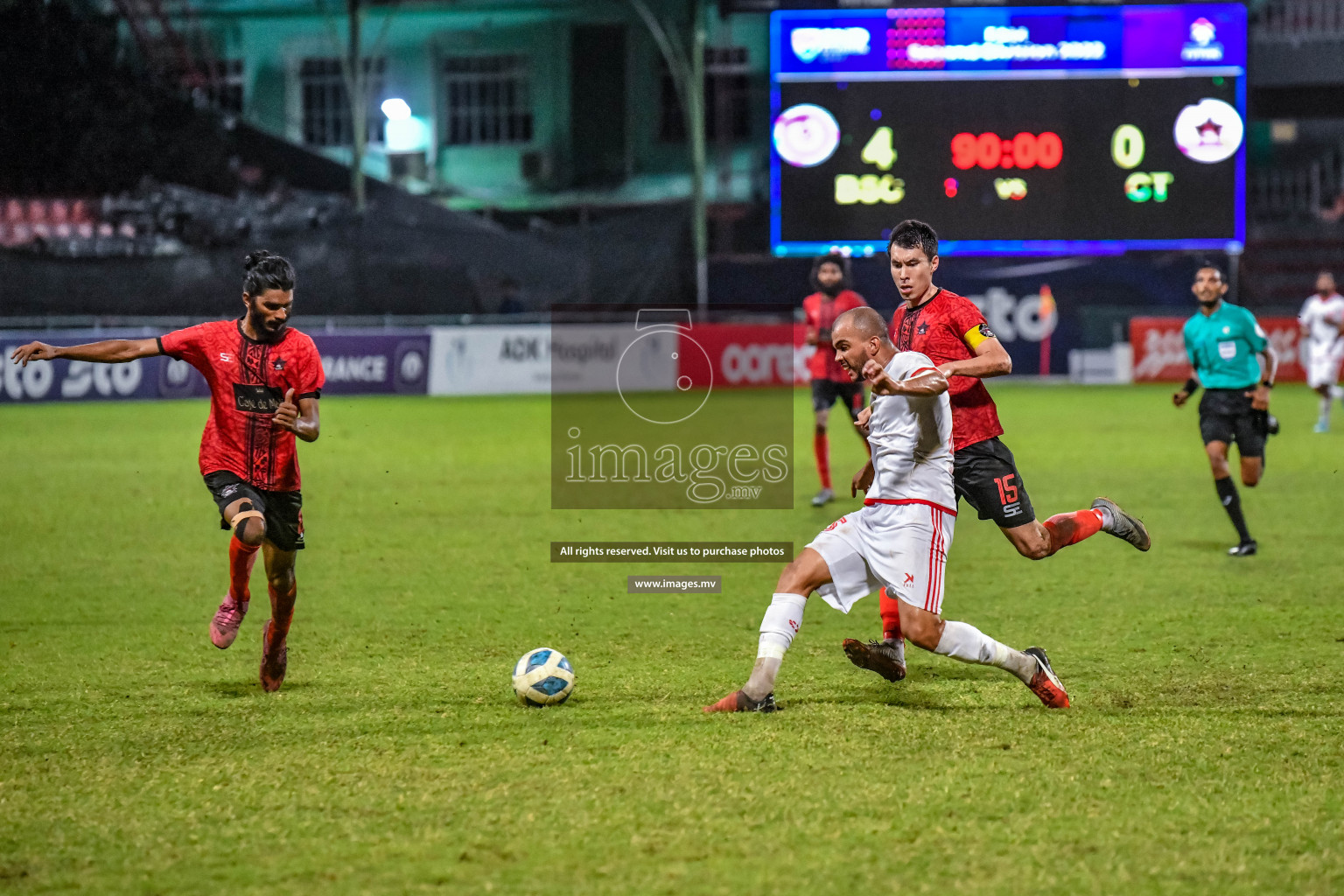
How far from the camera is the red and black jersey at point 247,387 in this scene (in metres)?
6.34

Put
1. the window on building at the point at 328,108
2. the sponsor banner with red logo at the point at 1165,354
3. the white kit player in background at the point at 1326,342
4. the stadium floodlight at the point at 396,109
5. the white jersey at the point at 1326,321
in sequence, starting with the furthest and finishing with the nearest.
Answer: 1. the stadium floodlight at the point at 396,109
2. the window on building at the point at 328,108
3. the sponsor banner with red logo at the point at 1165,354
4. the white jersey at the point at 1326,321
5. the white kit player in background at the point at 1326,342

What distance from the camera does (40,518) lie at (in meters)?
12.2

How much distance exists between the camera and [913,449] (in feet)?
18.7

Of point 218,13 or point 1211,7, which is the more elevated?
point 218,13

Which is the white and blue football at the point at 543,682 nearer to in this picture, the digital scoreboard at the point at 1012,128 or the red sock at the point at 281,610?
the red sock at the point at 281,610

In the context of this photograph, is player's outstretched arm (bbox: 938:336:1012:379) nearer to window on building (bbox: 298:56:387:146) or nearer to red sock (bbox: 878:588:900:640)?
red sock (bbox: 878:588:900:640)

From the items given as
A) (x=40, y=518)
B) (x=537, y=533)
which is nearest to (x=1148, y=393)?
(x=537, y=533)

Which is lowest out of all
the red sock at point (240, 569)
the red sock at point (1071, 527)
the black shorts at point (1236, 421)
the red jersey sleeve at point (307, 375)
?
the red sock at point (240, 569)

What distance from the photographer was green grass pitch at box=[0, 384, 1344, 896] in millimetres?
4262

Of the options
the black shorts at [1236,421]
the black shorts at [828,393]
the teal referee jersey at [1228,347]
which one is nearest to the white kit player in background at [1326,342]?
the black shorts at [828,393]

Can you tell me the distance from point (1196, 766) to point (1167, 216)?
49.3 feet

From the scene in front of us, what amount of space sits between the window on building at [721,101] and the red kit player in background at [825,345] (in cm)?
2540

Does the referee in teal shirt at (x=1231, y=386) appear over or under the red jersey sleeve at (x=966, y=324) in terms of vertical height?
under

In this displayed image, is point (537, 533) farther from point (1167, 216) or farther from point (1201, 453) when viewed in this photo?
point (1167, 216)
